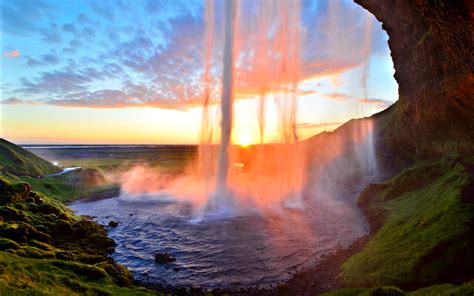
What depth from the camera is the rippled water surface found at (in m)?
28.3

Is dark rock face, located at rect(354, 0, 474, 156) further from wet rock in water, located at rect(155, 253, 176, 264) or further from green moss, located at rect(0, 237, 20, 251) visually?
green moss, located at rect(0, 237, 20, 251)

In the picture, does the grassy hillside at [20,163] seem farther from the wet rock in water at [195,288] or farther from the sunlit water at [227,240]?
the wet rock in water at [195,288]

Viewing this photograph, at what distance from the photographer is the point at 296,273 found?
27750mm

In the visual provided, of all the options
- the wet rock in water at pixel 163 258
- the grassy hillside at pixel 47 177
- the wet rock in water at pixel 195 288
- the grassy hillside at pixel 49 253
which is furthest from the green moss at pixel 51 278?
the grassy hillside at pixel 47 177

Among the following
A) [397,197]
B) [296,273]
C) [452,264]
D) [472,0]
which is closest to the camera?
[472,0]

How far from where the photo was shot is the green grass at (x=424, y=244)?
21.4 metres

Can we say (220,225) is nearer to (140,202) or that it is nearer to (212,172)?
(212,172)

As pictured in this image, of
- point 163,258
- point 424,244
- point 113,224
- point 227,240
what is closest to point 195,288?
point 163,258

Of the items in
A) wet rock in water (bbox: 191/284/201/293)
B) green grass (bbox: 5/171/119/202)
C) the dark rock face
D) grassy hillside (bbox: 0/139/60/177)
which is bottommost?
wet rock in water (bbox: 191/284/201/293)

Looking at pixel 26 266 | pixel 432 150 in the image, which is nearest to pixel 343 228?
pixel 432 150

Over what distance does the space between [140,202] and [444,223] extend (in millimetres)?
55617

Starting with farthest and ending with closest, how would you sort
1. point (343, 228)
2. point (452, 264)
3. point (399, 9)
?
point (399, 9) < point (343, 228) < point (452, 264)

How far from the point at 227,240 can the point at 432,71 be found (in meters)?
41.7

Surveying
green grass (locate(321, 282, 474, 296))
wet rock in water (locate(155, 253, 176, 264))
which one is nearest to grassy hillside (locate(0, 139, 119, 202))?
wet rock in water (locate(155, 253, 176, 264))
